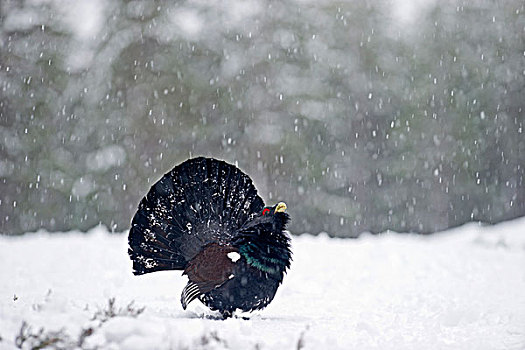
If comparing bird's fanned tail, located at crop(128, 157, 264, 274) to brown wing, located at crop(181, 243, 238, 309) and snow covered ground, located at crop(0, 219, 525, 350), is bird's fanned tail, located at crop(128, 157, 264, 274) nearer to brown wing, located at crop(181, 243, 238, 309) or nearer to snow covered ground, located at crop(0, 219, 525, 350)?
brown wing, located at crop(181, 243, 238, 309)

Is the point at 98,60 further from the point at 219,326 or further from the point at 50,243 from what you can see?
the point at 219,326

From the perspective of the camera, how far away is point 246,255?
4742mm

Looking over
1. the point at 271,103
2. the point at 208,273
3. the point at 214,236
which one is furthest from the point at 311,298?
the point at 271,103

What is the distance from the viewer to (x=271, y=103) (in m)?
13.4

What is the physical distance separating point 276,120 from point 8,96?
577 cm

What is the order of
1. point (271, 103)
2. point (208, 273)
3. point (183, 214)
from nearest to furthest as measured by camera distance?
point (208, 273) < point (183, 214) < point (271, 103)

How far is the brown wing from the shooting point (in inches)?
186

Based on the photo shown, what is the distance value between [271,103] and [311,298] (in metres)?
7.73

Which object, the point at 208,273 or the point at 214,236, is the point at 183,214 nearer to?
the point at 214,236

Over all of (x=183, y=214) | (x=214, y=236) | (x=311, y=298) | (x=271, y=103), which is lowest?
(x=311, y=298)

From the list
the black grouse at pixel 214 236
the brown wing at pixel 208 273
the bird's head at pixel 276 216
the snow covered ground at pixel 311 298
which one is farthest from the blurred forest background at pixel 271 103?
the brown wing at pixel 208 273

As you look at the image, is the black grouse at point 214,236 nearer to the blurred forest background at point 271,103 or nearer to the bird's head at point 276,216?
the bird's head at point 276,216

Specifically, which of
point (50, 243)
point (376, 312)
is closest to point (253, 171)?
point (50, 243)

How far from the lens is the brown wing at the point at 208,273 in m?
4.73
